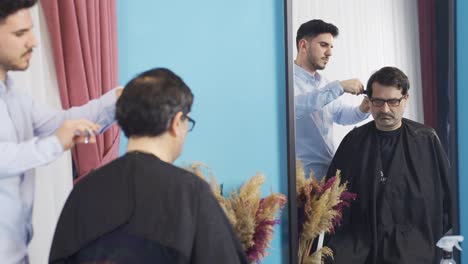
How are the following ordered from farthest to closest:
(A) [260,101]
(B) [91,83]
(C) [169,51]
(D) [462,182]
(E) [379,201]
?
1. (D) [462,182]
2. (E) [379,201]
3. (A) [260,101]
4. (C) [169,51]
5. (B) [91,83]

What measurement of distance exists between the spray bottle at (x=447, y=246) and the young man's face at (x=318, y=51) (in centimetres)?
98

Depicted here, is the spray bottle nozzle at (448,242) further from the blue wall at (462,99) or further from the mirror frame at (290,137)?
the mirror frame at (290,137)

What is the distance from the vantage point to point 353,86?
94.2 inches

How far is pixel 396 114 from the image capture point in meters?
2.53

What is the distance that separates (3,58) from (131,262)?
606 mm

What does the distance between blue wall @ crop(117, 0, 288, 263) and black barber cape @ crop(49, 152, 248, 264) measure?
0.63 metres

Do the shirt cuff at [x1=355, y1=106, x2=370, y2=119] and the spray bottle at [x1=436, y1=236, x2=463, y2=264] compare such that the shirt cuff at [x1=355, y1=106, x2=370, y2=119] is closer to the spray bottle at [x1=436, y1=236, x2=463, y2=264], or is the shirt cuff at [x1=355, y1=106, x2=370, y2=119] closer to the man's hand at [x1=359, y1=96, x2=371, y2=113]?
the man's hand at [x1=359, y1=96, x2=371, y2=113]

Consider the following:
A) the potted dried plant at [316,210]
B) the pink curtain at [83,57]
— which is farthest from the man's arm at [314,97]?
the pink curtain at [83,57]

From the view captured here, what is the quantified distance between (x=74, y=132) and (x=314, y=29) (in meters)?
1.20

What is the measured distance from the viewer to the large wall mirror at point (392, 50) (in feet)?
7.60

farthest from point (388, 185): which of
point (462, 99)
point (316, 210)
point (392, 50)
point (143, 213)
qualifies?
point (143, 213)

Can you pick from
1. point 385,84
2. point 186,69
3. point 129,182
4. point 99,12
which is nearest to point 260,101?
point 186,69

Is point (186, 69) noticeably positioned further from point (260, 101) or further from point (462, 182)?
point (462, 182)

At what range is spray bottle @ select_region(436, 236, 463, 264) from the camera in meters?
2.59
